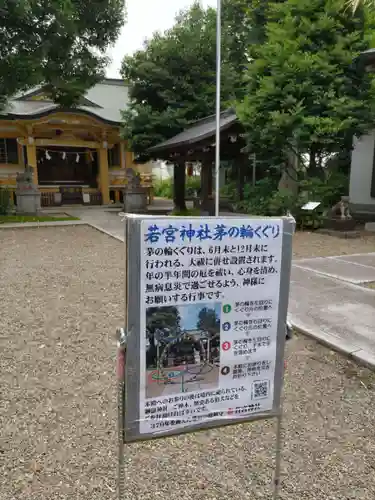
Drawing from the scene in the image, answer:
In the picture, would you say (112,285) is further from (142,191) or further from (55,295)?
(142,191)

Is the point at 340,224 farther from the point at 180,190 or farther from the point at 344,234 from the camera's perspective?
the point at 180,190

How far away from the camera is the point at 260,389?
2051mm

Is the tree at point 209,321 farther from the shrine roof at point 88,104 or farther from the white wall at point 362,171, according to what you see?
the shrine roof at point 88,104

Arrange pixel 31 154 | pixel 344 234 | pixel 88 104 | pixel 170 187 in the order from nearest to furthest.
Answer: pixel 344 234, pixel 31 154, pixel 88 104, pixel 170 187

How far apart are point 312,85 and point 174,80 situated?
281 inches

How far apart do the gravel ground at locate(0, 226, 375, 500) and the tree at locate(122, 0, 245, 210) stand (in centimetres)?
1303

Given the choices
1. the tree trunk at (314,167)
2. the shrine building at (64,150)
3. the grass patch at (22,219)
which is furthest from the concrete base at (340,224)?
the shrine building at (64,150)

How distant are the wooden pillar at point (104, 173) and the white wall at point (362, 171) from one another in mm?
12757

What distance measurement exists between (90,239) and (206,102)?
897cm

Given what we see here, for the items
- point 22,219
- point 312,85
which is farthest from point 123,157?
point 312,85

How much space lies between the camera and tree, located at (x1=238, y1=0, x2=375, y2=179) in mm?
10344

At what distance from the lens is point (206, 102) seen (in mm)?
16578

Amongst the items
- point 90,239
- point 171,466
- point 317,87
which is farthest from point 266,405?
point 317,87

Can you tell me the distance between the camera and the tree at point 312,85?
10344 millimetres
